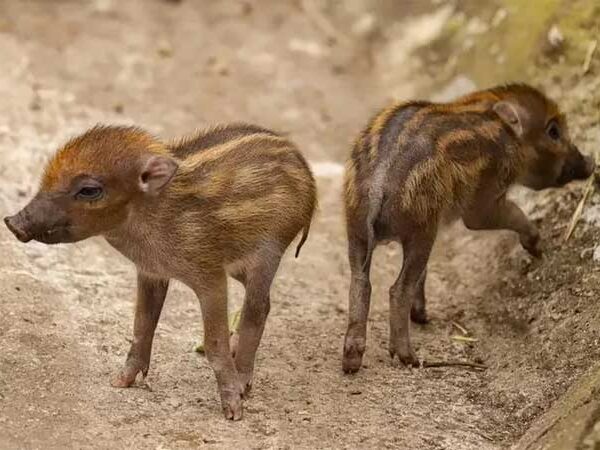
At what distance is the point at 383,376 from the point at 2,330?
76.6 inches

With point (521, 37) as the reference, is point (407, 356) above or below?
below

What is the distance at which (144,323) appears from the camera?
552cm

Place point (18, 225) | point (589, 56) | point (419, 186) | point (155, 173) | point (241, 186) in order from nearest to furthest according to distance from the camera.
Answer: point (18, 225) < point (155, 173) < point (241, 186) < point (419, 186) < point (589, 56)

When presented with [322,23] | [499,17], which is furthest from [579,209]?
[322,23]

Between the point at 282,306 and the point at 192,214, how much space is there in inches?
60.3

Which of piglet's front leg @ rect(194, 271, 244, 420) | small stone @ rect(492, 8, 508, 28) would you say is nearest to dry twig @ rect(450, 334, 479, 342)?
piglet's front leg @ rect(194, 271, 244, 420)

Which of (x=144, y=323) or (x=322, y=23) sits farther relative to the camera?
(x=322, y=23)

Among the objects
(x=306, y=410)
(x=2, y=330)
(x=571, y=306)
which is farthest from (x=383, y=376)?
(x=2, y=330)

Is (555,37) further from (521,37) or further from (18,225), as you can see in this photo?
(18,225)

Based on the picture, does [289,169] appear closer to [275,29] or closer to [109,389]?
[109,389]

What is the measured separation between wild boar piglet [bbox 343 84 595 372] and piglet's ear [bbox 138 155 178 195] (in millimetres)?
1158

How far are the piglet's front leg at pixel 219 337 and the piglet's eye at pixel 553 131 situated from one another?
2.57m

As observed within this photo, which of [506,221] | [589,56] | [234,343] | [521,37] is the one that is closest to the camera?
[234,343]

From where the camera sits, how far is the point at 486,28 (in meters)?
8.73
